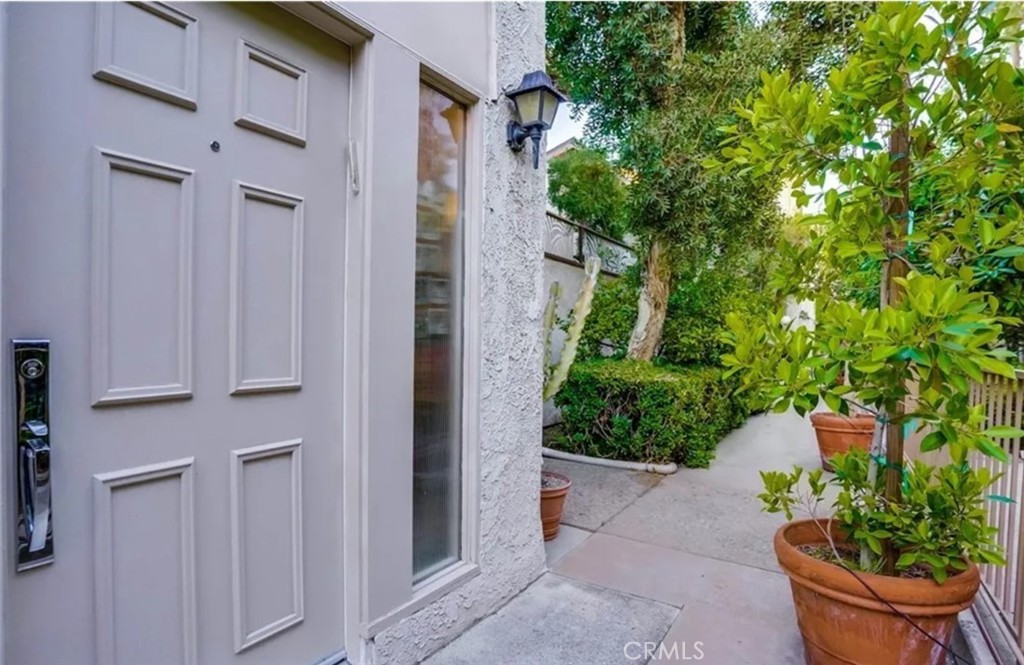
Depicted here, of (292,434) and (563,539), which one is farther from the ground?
(292,434)

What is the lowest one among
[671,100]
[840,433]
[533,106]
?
[840,433]

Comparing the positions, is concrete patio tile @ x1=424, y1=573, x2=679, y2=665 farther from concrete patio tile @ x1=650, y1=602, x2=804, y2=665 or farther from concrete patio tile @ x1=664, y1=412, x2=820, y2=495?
concrete patio tile @ x1=664, y1=412, x2=820, y2=495

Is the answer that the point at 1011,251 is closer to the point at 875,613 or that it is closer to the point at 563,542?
the point at 875,613

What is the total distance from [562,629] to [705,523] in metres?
1.97

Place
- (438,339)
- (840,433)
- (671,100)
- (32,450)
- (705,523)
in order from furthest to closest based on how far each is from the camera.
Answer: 1. (671,100)
2. (840,433)
3. (705,523)
4. (438,339)
5. (32,450)

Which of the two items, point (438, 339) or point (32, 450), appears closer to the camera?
point (32, 450)

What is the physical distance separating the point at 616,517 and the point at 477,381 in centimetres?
223

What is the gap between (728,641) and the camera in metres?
2.54

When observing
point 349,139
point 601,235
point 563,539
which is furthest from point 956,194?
point 601,235

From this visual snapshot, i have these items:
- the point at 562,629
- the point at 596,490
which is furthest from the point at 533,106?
the point at 596,490

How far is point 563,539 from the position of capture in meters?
3.73

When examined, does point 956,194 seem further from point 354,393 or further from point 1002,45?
point 354,393

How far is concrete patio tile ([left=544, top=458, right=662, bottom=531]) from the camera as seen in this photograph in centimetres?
420

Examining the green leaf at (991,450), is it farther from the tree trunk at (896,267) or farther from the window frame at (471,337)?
the window frame at (471,337)
